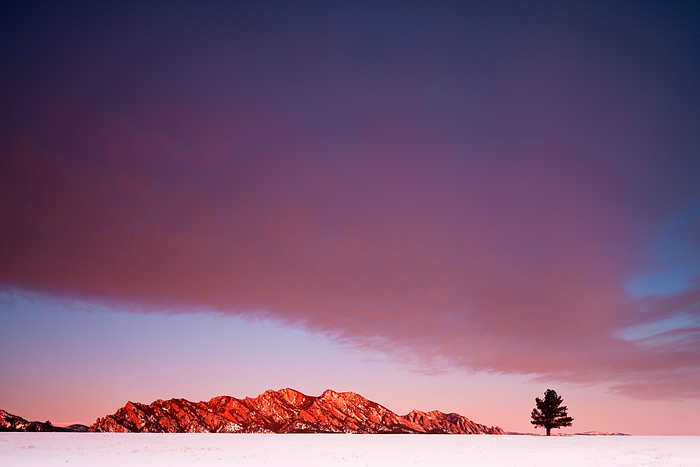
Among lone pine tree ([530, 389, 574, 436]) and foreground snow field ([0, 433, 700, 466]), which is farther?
lone pine tree ([530, 389, 574, 436])

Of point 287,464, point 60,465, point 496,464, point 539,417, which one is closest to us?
point 60,465

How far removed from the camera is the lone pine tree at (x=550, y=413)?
142 m

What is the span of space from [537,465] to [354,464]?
13.8 metres

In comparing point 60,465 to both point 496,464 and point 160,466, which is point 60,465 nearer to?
point 160,466

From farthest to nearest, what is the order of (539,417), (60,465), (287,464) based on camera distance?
(539,417) < (287,464) < (60,465)

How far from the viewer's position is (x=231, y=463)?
Answer: 41812 millimetres

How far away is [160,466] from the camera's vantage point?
36.3 metres

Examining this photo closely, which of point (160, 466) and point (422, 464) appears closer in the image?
point (160, 466)

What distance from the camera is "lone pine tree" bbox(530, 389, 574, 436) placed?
5576 inches

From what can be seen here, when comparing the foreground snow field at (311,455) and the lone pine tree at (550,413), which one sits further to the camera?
the lone pine tree at (550,413)

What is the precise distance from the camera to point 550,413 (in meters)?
142

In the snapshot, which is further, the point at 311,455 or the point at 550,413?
the point at 550,413

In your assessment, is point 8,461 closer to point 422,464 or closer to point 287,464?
point 287,464

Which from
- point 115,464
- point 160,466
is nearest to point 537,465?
point 160,466
